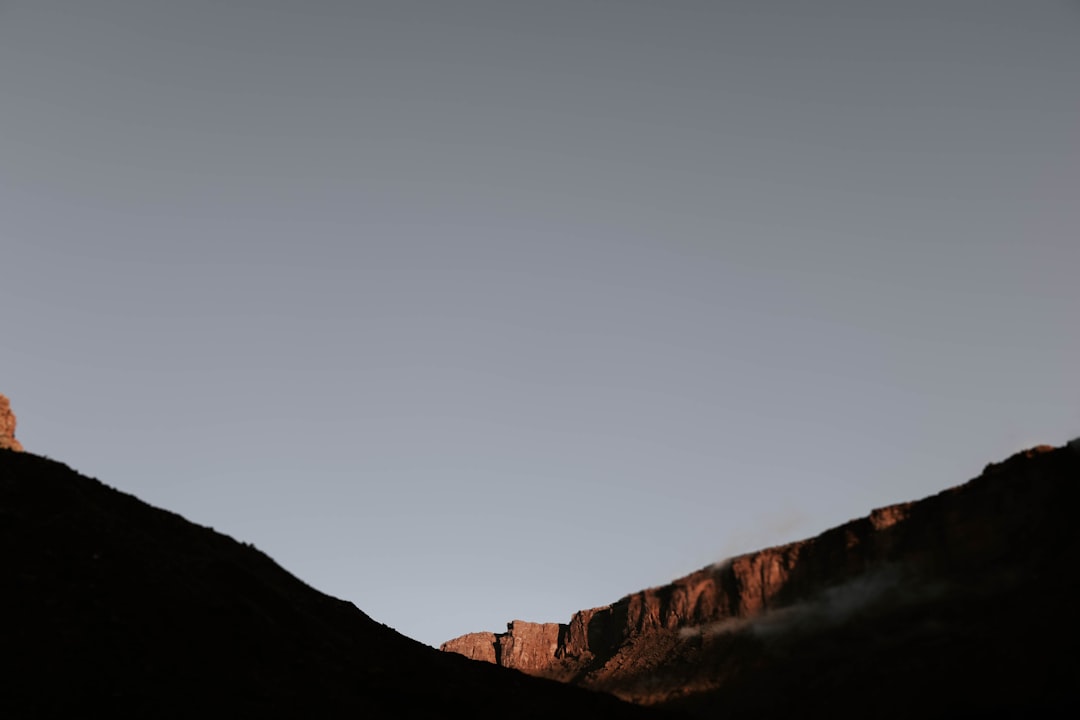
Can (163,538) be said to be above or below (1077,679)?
above

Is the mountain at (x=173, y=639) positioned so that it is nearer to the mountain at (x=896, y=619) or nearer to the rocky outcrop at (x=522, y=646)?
the mountain at (x=896, y=619)

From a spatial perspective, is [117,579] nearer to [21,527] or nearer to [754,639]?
[21,527]

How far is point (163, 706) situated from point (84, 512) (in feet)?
60.3

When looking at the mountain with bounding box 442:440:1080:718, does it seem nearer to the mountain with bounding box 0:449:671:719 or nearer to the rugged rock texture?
the mountain with bounding box 0:449:671:719

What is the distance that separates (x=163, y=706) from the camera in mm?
41438

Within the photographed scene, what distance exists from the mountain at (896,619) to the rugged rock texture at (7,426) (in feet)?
183

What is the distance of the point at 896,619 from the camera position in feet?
219

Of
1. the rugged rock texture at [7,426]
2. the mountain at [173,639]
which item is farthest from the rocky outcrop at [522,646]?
the rugged rock texture at [7,426]

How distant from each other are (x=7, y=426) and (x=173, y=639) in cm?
3338

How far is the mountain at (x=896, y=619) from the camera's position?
2153 inches

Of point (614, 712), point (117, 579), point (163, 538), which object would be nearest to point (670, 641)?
point (614, 712)

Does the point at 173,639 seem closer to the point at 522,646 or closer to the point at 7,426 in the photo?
the point at 7,426

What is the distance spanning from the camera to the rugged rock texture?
68.1m

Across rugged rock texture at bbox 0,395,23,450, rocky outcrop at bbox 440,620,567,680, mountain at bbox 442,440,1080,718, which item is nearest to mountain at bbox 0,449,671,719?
rugged rock texture at bbox 0,395,23,450
